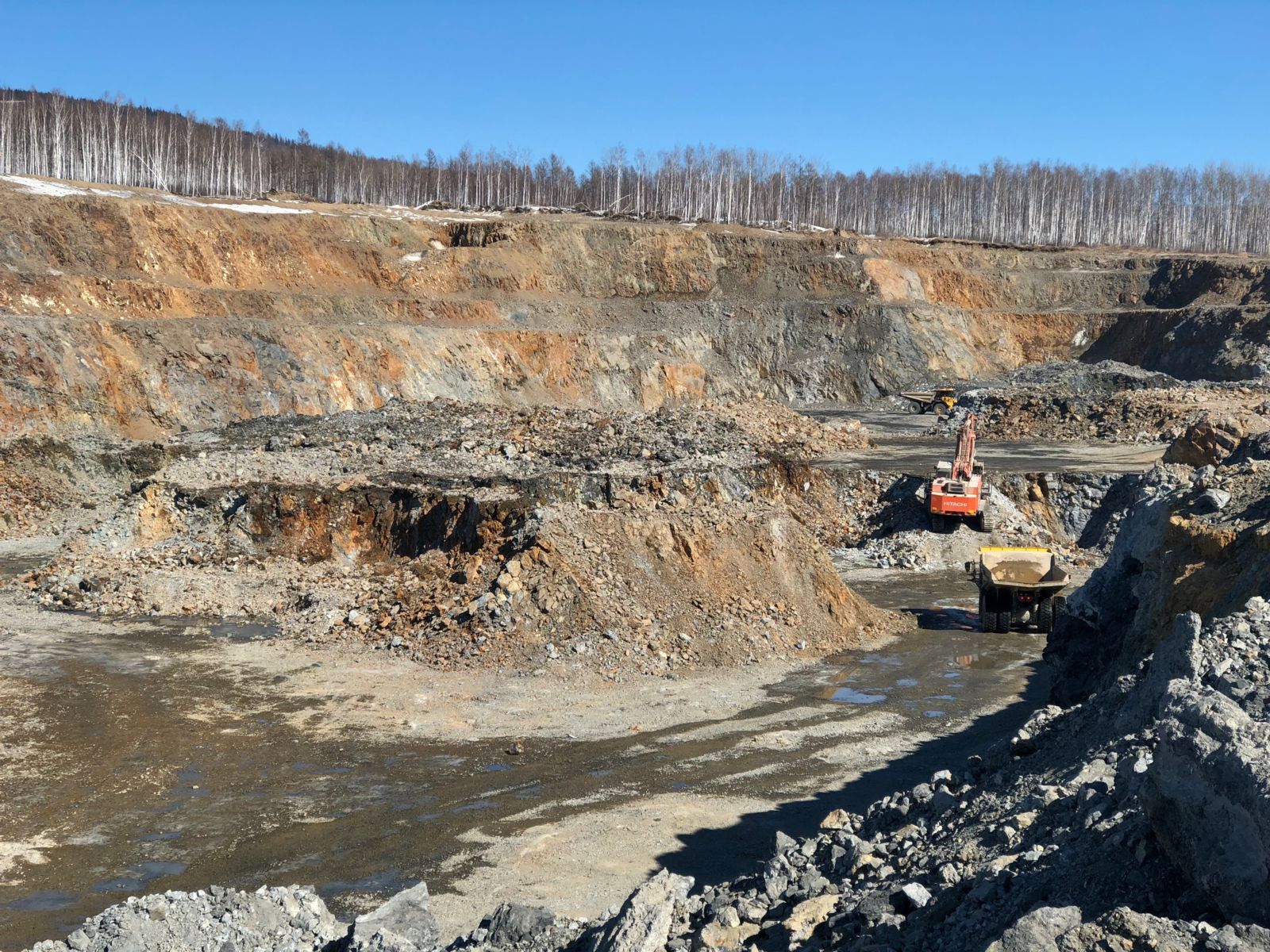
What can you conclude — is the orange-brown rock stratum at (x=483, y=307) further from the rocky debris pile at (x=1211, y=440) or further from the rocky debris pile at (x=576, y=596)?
the rocky debris pile at (x=1211, y=440)

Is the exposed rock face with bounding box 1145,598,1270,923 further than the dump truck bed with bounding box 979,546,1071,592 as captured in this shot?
No

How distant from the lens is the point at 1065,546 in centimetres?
2686

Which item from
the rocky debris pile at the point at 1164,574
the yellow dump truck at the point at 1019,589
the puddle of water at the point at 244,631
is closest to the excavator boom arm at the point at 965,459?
the yellow dump truck at the point at 1019,589

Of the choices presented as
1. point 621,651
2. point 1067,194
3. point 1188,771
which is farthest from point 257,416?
point 1067,194

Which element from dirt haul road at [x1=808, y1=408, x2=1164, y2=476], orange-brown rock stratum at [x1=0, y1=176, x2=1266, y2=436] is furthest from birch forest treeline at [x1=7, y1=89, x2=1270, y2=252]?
dirt haul road at [x1=808, y1=408, x2=1164, y2=476]

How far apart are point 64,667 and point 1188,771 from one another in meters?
16.1

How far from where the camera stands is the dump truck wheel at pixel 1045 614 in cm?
2028

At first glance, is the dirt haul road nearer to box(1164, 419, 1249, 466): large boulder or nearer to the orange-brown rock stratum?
box(1164, 419, 1249, 466): large boulder

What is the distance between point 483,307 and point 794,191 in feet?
154

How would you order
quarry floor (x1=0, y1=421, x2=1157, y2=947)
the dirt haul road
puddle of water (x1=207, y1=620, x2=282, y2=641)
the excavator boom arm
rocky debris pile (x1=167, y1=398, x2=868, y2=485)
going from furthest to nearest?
the dirt haul road
the excavator boom arm
rocky debris pile (x1=167, y1=398, x2=868, y2=485)
puddle of water (x1=207, y1=620, x2=282, y2=641)
quarry floor (x1=0, y1=421, x2=1157, y2=947)

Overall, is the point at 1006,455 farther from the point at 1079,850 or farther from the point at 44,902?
the point at 1079,850

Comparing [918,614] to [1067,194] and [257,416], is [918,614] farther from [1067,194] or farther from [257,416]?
[1067,194]

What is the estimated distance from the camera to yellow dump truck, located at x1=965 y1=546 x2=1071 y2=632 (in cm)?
2009

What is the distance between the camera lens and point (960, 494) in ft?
85.7
